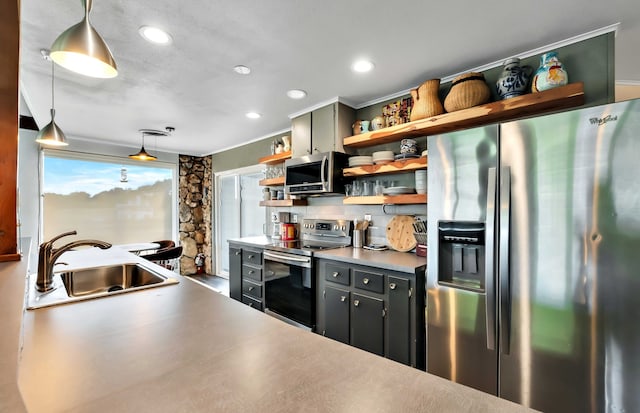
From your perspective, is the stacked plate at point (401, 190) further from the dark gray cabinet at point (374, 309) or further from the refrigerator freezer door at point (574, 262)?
the refrigerator freezer door at point (574, 262)

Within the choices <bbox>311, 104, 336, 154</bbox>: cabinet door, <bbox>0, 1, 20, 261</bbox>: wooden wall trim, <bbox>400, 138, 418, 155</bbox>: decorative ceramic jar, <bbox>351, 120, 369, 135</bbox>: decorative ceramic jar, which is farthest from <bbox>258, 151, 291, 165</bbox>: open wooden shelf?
<bbox>0, 1, 20, 261</bbox>: wooden wall trim

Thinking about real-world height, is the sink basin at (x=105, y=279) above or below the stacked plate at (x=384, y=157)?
below

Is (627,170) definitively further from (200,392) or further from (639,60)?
(200,392)

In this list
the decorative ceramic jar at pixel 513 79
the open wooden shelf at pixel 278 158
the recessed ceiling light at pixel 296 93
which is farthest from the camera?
the open wooden shelf at pixel 278 158

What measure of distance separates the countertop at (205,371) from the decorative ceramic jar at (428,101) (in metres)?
2.05

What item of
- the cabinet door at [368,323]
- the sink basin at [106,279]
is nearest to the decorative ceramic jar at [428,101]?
the cabinet door at [368,323]

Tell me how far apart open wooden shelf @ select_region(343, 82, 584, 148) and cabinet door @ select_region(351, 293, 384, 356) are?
4.66 ft

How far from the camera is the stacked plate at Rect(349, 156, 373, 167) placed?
2818 mm

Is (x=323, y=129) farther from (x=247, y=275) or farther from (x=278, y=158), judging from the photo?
(x=247, y=275)

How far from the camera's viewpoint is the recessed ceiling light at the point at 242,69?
228 cm

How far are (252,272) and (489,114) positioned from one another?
2814 mm

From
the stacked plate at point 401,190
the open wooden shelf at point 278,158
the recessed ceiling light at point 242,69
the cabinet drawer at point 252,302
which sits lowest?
the cabinet drawer at point 252,302

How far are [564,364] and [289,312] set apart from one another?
7.03 ft

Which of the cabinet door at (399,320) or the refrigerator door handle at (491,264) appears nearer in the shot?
the refrigerator door handle at (491,264)
